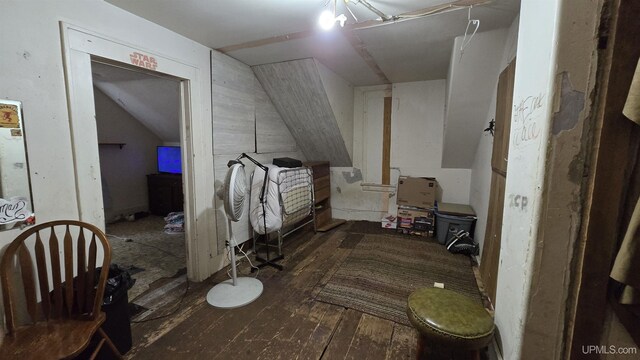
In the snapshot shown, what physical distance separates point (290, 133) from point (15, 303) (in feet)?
9.93

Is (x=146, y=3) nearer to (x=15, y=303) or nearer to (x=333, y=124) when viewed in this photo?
(x=15, y=303)

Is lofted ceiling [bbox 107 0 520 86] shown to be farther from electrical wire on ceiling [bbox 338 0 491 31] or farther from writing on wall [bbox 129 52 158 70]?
writing on wall [bbox 129 52 158 70]

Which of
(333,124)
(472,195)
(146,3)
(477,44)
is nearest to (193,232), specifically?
(146,3)

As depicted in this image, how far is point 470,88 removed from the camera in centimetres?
258

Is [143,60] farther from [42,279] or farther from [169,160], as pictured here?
[169,160]

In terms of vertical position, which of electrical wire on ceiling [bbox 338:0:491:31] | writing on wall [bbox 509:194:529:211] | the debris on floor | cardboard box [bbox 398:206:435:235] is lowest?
the debris on floor

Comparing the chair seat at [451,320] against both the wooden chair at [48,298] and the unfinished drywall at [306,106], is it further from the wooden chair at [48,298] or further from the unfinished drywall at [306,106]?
the unfinished drywall at [306,106]

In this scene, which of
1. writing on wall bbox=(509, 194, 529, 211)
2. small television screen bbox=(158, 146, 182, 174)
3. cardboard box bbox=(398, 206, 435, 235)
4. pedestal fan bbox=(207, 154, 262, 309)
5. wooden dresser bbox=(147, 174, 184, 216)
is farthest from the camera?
small television screen bbox=(158, 146, 182, 174)

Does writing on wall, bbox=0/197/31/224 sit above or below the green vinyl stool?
above

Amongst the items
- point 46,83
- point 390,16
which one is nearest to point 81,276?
point 46,83

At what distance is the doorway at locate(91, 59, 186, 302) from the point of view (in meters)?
3.12

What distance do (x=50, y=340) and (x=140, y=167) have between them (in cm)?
407

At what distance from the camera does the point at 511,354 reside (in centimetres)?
101

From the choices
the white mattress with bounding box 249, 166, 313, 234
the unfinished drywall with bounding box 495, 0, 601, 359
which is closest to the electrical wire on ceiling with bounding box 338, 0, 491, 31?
the unfinished drywall with bounding box 495, 0, 601, 359
